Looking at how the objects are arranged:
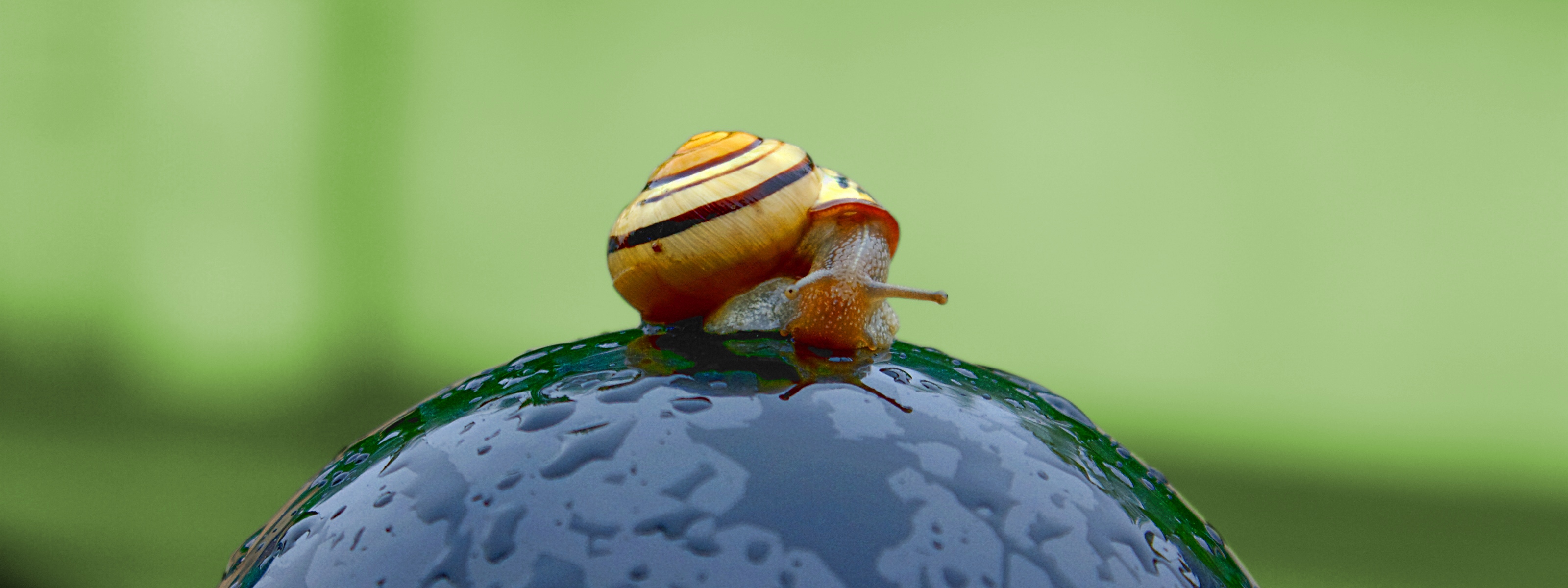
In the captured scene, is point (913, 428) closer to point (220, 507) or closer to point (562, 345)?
point (562, 345)

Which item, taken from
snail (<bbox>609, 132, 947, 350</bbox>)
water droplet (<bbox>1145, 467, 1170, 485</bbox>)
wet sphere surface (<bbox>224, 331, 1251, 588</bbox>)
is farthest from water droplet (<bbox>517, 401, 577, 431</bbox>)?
water droplet (<bbox>1145, 467, 1170, 485</bbox>)

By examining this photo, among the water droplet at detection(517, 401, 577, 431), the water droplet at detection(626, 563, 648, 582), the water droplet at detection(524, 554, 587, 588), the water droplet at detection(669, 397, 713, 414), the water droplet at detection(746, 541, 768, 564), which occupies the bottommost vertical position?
the water droplet at detection(524, 554, 587, 588)

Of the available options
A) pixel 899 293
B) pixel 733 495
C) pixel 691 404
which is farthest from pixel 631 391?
pixel 899 293

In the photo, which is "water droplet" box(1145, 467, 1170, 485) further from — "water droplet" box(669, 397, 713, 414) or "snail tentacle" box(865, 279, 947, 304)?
"water droplet" box(669, 397, 713, 414)

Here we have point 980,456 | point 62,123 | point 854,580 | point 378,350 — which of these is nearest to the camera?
point 854,580

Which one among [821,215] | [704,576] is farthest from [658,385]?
[821,215]

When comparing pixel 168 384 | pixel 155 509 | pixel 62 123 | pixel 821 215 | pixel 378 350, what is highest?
pixel 821 215

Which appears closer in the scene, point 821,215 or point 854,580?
point 854,580

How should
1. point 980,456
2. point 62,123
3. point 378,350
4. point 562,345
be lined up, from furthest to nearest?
point 378,350, point 62,123, point 562,345, point 980,456
